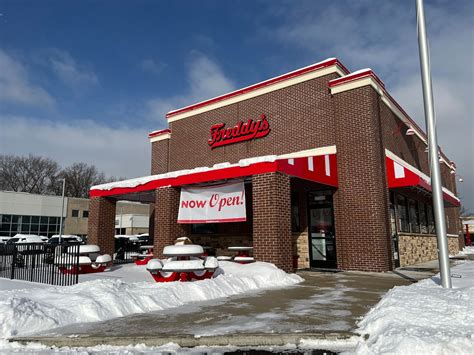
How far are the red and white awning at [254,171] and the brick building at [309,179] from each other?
38mm

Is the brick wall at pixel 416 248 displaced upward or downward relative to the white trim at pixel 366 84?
downward

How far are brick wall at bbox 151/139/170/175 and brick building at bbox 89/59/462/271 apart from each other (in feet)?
9.51

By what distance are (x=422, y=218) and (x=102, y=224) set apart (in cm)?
1573

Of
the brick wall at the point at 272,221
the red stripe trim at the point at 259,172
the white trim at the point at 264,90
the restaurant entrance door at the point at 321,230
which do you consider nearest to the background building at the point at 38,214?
the white trim at the point at 264,90

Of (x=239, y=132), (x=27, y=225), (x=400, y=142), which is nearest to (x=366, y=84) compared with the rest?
(x=400, y=142)

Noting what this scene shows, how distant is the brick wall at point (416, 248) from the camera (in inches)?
613

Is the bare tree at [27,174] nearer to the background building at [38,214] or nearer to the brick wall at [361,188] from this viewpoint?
the background building at [38,214]

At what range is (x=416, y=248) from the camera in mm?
17422

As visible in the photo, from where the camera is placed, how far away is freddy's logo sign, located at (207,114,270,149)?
56.5 feet

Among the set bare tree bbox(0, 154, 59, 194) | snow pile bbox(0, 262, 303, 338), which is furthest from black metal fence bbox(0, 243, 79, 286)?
bare tree bbox(0, 154, 59, 194)

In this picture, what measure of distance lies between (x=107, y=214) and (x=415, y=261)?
14.0 m

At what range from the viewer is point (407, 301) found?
19.6 ft

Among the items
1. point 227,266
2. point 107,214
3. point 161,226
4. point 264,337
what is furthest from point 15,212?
point 264,337

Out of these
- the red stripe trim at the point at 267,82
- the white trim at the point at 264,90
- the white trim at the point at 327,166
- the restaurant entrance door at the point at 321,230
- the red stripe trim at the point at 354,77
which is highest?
the red stripe trim at the point at 267,82
